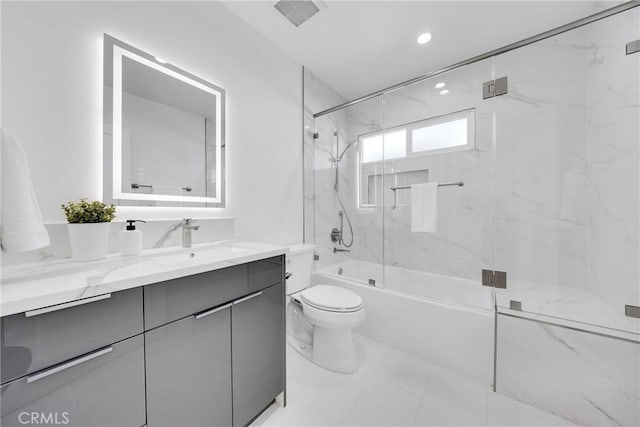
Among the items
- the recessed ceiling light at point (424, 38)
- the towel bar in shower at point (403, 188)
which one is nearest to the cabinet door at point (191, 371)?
the towel bar in shower at point (403, 188)

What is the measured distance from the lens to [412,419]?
121cm

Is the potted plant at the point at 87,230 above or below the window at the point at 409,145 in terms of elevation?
below

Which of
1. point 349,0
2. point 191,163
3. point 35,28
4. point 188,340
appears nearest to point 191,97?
point 191,163

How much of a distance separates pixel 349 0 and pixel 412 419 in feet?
8.51

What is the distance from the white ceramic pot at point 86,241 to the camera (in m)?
0.95

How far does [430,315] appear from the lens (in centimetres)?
167

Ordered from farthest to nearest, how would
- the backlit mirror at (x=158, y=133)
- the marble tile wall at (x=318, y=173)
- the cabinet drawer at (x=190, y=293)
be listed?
the marble tile wall at (x=318, y=173) → the backlit mirror at (x=158, y=133) → the cabinet drawer at (x=190, y=293)

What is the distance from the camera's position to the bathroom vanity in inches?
22.5

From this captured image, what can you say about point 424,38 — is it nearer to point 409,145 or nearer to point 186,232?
point 409,145

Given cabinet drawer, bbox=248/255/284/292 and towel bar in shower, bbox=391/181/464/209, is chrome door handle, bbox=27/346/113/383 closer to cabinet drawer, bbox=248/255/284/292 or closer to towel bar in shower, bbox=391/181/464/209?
cabinet drawer, bbox=248/255/284/292

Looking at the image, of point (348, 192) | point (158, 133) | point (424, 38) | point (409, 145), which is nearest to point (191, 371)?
point (158, 133)

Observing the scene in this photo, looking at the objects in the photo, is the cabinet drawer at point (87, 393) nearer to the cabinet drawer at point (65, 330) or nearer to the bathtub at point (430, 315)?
the cabinet drawer at point (65, 330)

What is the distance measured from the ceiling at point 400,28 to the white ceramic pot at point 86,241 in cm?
170

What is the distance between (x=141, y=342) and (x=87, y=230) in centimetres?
55
